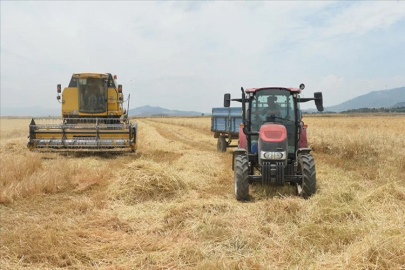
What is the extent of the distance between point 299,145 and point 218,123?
23.6 feet

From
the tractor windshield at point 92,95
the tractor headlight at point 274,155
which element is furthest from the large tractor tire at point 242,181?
the tractor windshield at point 92,95

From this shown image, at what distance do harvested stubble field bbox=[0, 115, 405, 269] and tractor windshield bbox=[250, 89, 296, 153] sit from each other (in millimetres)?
1287

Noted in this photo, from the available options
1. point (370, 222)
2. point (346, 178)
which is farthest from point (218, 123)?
point (370, 222)

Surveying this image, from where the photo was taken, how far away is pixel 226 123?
44.0ft

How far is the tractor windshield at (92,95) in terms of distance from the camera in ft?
44.0

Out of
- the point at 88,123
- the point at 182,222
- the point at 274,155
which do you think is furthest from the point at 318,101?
the point at 88,123

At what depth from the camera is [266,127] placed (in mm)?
6402

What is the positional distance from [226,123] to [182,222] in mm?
8766

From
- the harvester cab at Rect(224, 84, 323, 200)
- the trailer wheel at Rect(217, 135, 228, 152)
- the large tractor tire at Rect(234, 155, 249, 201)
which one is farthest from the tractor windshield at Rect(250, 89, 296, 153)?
the trailer wheel at Rect(217, 135, 228, 152)

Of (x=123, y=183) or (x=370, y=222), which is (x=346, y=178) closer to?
(x=370, y=222)

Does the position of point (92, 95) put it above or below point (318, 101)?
above

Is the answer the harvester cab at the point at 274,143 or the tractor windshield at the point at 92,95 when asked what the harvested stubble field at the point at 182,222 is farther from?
Answer: the tractor windshield at the point at 92,95

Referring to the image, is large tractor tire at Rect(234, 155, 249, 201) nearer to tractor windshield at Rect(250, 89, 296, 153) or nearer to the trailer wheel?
tractor windshield at Rect(250, 89, 296, 153)

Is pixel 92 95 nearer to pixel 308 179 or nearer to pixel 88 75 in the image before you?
pixel 88 75
